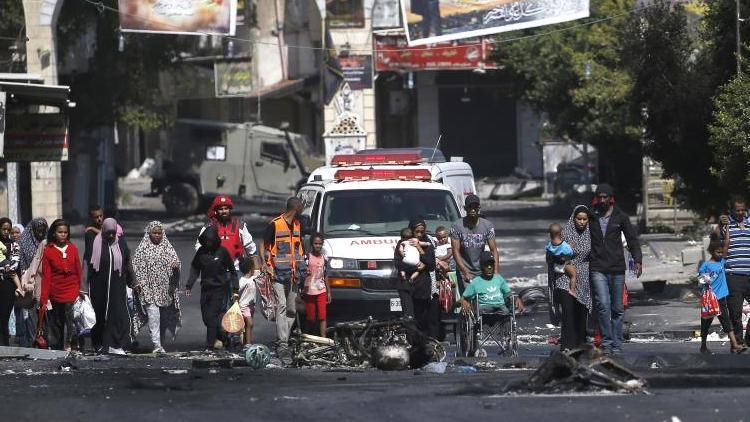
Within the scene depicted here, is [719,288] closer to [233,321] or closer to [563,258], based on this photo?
[563,258]

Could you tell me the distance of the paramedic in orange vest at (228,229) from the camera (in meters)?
16.3

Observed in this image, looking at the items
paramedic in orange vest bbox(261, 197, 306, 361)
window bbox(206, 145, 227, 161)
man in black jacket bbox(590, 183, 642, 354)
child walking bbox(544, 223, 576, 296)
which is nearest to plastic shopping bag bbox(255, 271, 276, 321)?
paramedic in orange vest bbox(261, 197, 306, 361)

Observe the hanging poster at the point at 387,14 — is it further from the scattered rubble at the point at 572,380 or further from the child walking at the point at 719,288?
the scattered rubble at the point at 572,380

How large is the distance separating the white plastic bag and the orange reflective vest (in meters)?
1.92

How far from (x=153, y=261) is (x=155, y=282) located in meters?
0.23

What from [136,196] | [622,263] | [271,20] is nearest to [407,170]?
[622,263]

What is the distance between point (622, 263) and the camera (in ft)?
49.0

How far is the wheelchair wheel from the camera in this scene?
49.3ft

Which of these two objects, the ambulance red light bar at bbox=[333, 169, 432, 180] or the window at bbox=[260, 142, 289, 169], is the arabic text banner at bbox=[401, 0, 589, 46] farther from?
the window at bbox=[260, 142, 289, 169]

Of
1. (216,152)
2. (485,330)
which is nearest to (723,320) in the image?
(485,330)

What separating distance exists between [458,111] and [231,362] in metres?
49.2

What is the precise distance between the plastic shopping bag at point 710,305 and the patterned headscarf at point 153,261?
5.51 metres

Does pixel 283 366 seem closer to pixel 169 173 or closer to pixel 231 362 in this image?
pixel 231 362

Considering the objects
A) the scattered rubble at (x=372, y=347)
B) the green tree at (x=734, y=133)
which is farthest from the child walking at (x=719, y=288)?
the green tree at (x=734, y=133)
